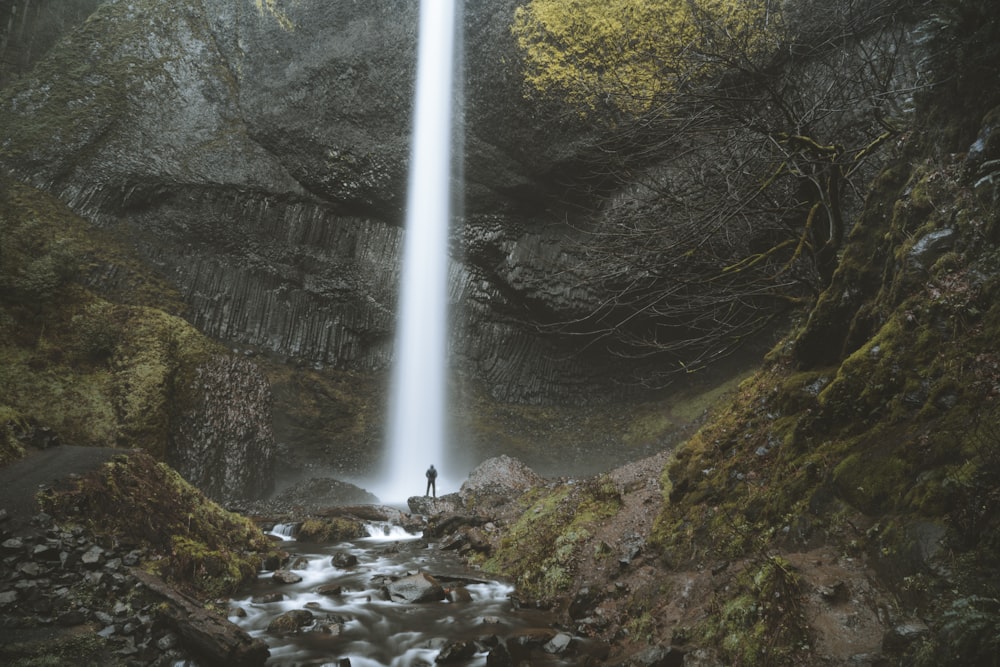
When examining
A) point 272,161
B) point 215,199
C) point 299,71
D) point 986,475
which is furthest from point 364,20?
point 986,475

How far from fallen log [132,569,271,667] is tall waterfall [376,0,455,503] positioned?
15.5m

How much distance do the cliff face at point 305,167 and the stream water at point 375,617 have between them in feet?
45.2

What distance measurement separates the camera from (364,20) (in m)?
20.7

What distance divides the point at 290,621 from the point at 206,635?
3.97 feet

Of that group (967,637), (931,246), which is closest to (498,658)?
(967,637)

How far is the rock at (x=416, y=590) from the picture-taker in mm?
6523

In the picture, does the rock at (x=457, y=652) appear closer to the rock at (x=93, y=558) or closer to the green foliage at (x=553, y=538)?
the green foliage at (x=553, y=538)

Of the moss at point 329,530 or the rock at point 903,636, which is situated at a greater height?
the moss at point 329,530

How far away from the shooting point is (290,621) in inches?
216

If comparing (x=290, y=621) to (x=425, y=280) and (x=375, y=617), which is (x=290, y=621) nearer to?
(x=375, y=617)

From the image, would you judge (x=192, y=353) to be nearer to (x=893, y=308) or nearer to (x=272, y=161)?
(x=272, y=161)

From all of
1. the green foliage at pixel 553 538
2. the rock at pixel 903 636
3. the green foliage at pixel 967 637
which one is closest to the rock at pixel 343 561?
the green foliage at pixel 553 538

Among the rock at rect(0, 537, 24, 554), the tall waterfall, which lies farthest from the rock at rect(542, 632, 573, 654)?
the tall waterfall

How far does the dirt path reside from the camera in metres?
5.32
